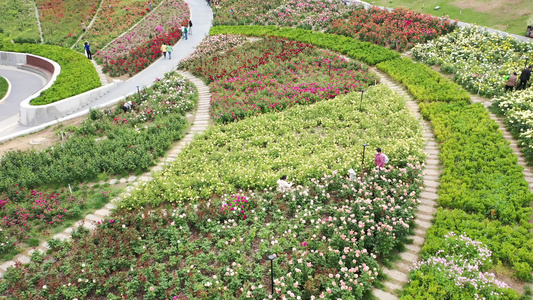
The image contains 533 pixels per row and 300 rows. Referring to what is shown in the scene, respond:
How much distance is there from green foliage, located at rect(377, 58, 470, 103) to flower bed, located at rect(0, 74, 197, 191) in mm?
11113

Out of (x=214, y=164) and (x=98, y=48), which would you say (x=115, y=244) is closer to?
(x=214, y=164)

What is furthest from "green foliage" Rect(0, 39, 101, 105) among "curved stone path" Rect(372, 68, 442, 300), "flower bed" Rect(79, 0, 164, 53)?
"curved stone path" Rect(372, 68, 442, 300)

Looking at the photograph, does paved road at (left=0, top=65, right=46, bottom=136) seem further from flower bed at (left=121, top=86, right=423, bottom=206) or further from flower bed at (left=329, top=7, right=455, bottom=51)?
flower bed at (left=329, top=7, right=455, bottom=51)

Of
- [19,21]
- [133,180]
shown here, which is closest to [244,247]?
→ [133,180]

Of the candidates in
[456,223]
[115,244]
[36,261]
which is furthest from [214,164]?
[456,223]

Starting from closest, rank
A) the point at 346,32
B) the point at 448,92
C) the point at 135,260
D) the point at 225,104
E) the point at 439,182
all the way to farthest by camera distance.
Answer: the point at 135,260 < the point at 439,182 < the point at 448,92 < the point at 225,104 < the point at 346,32

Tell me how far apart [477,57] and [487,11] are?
9.57 metres

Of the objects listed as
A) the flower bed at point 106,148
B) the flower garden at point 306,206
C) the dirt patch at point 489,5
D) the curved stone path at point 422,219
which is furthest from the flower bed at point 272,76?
the dirt patch at point 489,5

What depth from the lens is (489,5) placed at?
27672 millimetres

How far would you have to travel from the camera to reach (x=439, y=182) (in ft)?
37.1

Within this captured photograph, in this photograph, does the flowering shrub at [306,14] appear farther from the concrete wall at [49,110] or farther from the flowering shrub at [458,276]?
the flowering shrub at [458,276]

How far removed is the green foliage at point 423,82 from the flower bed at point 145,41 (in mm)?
16412

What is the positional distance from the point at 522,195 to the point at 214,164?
9.40 meters

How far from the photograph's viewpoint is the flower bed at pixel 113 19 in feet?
109
